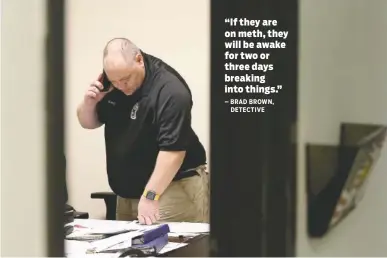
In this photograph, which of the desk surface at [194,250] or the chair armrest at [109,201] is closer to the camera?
the desk surface at [194,250]

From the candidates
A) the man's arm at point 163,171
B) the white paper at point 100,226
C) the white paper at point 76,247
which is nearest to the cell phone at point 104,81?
the man's arm at point 163,171

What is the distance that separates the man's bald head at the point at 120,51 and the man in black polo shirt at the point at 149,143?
0.07 feet

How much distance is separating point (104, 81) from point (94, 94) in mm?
55

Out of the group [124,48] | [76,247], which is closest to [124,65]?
[124,48]

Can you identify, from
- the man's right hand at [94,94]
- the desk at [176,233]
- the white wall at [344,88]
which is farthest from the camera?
the man's right hand at [94,94]

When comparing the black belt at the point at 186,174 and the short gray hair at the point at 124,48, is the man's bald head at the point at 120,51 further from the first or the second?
the black belt at the point at 186,174

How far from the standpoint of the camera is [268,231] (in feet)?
3.61

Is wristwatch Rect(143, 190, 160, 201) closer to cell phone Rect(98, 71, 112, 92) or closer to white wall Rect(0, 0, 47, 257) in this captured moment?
cell phone Rect(98, 71, 112, 92)

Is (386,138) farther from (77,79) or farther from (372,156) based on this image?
(77,79)

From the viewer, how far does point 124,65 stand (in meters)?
1.65

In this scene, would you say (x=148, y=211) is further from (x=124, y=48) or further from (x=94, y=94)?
(x=124, y=48)

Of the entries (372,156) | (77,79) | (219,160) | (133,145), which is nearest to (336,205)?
(372,156)

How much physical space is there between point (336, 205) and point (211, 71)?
41 centimetres

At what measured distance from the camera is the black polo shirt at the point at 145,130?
1.57m
